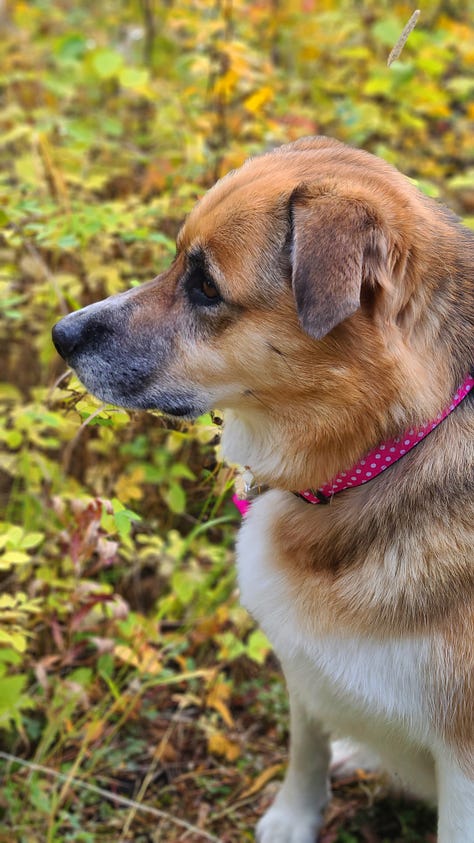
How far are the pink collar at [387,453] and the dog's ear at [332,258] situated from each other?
14.4 inches

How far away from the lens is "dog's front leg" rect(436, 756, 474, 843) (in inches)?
80.0

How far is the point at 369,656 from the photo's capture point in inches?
79.4

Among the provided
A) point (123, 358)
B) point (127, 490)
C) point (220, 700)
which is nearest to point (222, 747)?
point (220, 700)

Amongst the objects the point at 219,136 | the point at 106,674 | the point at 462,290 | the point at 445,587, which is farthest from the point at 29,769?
the point at 219,136

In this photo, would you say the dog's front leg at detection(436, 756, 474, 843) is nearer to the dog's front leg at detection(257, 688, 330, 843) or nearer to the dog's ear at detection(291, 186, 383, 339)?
the dog's front leg at detection(257, 688, 330, 843)

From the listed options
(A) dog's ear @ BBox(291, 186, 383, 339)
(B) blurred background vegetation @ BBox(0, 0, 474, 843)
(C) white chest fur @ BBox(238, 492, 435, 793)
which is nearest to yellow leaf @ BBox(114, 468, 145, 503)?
(B) blurred background vegetation @ BBox(0, 0, 474, 843)

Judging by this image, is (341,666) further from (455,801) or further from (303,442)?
(303,442)

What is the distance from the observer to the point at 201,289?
213 cm

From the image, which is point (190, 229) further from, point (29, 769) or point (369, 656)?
point (29, 769)

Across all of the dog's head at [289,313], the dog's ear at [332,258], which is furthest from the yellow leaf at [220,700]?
the dog's ear at [332,258]

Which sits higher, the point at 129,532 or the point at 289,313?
the point at 289,313

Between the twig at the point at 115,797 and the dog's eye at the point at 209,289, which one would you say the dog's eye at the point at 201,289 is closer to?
the dog's eye at the point at 209,289

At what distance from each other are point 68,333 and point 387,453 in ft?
2.83

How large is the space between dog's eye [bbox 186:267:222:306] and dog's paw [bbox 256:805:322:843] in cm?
161
